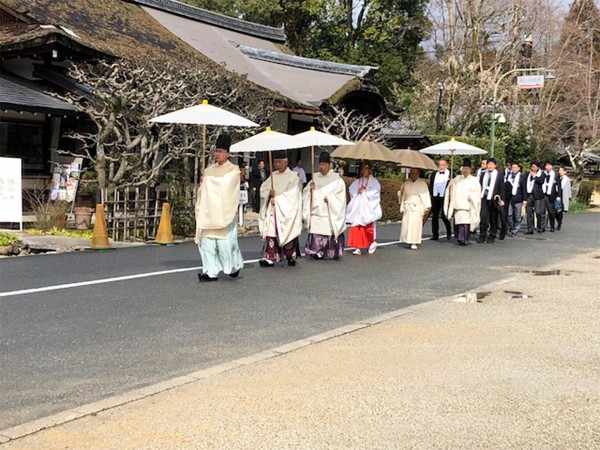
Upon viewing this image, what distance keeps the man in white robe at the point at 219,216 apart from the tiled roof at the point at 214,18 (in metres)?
19.9

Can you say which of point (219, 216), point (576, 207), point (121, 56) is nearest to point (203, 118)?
point (219, 216)

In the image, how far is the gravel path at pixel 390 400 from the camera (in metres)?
4.29

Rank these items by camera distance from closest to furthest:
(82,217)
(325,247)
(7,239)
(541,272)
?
(541,272), (325,247), (7,239), (82,217)

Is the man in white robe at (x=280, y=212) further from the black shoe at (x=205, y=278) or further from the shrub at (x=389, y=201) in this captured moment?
the shrub at (x=389, y=201)

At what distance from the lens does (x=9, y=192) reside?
50.4 ft

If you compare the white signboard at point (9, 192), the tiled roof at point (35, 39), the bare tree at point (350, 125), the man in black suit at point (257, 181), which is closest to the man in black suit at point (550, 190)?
the bare tree at point (350, 125)

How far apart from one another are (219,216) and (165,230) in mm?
5457

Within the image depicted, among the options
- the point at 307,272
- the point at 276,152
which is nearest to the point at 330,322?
the point at 307,272

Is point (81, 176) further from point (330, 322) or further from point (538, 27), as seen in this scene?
A: point (538, 27)

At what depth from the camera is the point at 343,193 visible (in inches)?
520

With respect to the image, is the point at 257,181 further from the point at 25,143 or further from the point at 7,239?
the point at 7,239

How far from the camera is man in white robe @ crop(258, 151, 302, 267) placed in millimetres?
11898

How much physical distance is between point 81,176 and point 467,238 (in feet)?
32.1

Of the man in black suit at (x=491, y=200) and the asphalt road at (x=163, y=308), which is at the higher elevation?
the man in black suit at (x=491, y=200)
